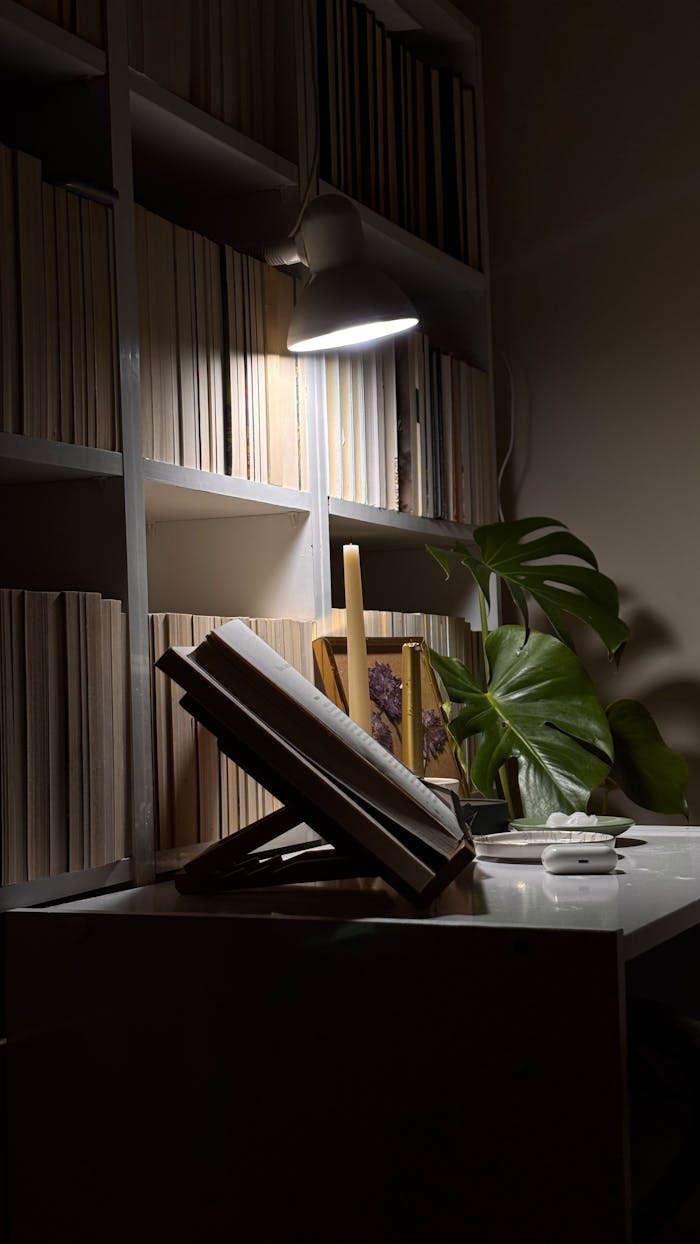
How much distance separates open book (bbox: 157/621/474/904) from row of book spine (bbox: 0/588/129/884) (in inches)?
4.5

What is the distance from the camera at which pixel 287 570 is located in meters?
1.96

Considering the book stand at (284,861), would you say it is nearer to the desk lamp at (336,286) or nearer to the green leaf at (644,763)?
the desk lamp at (336,286)

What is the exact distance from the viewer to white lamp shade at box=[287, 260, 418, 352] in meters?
1.76

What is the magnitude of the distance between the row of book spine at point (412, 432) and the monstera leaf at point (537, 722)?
0.97ft

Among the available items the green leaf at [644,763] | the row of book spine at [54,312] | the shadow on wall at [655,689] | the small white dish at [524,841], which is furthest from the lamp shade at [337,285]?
the shadow on wall at [655,689]

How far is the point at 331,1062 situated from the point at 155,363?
856 millimetres

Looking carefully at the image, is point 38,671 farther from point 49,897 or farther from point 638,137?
point 638,137

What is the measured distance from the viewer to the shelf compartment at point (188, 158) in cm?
166

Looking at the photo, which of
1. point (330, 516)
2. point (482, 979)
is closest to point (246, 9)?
point (330, 516)

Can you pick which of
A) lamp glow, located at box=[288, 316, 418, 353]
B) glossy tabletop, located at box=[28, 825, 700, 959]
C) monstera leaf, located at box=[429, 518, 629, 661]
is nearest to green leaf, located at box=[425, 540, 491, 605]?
monstera leaf, located at box=[429, 518, 629, 661]

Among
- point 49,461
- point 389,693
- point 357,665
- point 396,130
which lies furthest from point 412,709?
point 396,130

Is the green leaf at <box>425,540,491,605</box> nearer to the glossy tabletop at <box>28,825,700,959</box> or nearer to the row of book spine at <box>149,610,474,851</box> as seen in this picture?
the row of book spine at <box>149,610,474,851</box>

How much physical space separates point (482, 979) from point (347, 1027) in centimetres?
14

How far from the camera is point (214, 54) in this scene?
5.89ft
